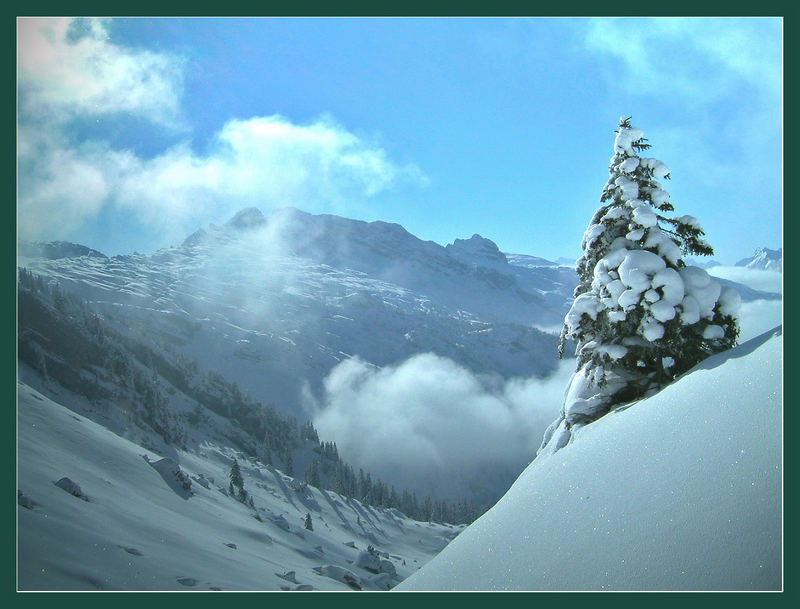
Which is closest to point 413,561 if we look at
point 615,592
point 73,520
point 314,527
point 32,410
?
point 314,527

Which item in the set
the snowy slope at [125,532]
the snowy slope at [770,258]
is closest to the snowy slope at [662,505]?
the snowy slope at [770,258]

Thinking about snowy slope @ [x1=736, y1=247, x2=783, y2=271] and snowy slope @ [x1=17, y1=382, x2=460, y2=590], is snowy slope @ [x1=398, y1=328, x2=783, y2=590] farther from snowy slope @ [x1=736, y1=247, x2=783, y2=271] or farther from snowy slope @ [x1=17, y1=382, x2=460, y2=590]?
snowy slope @ [x1=17, y1=382, x2=460, y2=590]

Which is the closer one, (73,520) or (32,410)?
(73,520)

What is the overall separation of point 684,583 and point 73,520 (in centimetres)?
1443

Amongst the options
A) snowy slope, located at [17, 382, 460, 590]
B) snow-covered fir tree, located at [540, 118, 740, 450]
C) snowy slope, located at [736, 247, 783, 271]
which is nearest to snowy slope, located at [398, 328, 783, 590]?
snow-covered fir tree, located at [540, 118, 740, 450]

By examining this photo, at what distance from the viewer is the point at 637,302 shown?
39.1 ft

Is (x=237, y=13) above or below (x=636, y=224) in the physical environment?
above

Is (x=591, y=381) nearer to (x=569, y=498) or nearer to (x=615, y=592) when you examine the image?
(x=569, y=498)

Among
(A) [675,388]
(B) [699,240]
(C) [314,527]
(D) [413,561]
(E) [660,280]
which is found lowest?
(D) [413,561]

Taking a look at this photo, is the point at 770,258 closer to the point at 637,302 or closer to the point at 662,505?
the point at 637,302

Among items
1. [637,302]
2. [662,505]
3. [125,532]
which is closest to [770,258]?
[637,302]

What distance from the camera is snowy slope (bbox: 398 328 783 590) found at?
762cm

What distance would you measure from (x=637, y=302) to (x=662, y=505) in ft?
15.9

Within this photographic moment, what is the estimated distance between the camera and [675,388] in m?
10.6
